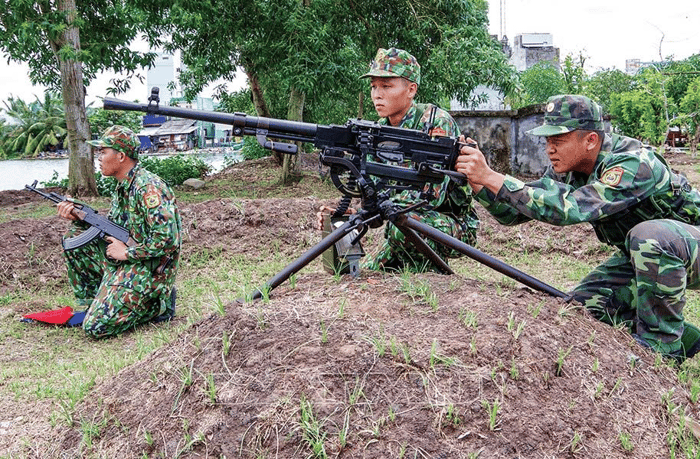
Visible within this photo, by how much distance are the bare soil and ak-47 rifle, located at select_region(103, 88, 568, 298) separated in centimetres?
29

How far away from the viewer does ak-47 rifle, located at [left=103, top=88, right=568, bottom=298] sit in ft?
11.5

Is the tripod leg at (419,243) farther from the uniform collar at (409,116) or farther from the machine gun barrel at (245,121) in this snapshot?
the uniform collar at (409,116)

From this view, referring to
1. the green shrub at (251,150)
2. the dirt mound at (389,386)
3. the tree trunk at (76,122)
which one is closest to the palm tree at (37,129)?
the green shrub at (251,150)

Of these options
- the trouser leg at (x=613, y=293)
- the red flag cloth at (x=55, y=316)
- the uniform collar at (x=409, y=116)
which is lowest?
the red flag cloth at (x=55, y=316)

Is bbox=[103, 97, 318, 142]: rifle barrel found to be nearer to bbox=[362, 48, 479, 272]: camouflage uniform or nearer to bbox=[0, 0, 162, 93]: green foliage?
bbox=[362, 48, 479, 272]: camouflage uniform

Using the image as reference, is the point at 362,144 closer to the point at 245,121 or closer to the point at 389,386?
the point at 245,121

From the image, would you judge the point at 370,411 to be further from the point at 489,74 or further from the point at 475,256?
Answer: the point at 489,74

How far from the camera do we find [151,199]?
537 cm

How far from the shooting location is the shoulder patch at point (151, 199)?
211 inches

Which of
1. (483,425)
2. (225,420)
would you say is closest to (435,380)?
(483,425)

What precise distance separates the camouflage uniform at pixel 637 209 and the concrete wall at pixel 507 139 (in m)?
8.89

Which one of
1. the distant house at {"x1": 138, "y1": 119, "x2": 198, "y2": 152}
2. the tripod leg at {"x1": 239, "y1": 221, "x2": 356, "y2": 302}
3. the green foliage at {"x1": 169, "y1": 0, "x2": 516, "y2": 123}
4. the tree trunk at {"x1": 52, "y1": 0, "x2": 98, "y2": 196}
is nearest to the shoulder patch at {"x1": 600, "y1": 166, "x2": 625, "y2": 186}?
the tripod leg at {"x1": 239, "y1": 221, "x2": 356, "y2": 302}

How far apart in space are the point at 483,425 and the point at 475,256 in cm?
119

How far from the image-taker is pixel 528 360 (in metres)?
2.91
